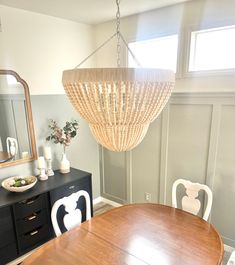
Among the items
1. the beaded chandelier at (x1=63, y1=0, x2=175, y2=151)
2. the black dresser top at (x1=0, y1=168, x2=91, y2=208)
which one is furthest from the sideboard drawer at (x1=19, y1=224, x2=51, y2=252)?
the beaded chandelier at (x1=63, y1=0, x2=175, y2=151)

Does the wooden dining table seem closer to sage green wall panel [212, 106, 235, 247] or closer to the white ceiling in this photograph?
sage green wall panel [212, 106, 235, 247]

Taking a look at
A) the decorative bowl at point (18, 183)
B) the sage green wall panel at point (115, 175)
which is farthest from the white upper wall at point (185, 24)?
the decorative bowl at point (18, 183)

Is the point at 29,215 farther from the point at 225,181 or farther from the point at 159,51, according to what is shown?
the point at 159,51

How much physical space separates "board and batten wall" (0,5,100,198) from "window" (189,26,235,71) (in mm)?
1490

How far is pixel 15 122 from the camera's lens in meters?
2.47

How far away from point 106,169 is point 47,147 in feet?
3.69

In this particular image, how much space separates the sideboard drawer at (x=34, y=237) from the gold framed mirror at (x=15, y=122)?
30.8 inches

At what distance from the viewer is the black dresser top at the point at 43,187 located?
2.14m

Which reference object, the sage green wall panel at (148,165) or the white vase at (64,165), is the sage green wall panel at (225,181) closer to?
the sage green wall panel at (148,165)

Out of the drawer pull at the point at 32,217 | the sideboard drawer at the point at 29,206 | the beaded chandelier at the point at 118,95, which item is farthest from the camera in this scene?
the drawer pull at the point at 32,217

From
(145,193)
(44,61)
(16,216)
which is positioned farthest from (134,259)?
(44,61)

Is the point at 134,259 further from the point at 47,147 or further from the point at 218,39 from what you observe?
the point at 218,39

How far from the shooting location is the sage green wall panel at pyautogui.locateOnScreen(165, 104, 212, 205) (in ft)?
7.80

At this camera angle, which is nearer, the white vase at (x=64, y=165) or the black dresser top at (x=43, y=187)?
the black dresser top at (x=43, y=187)
